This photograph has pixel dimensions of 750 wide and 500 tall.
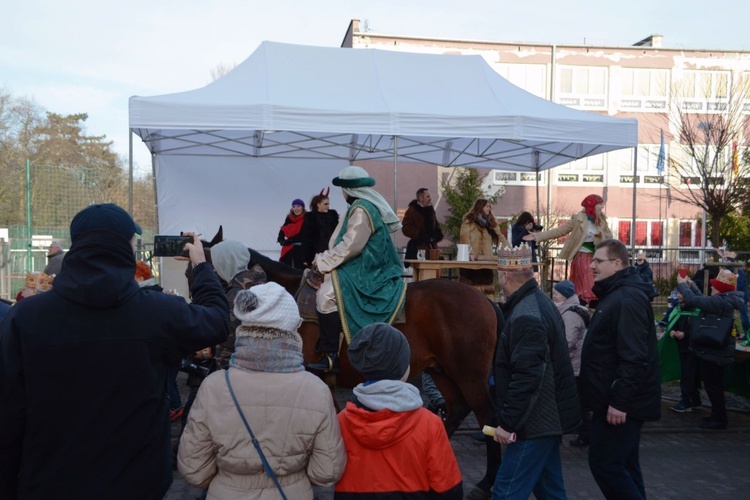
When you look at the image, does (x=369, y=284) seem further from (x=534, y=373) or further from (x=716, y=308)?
(x=716, y=308)

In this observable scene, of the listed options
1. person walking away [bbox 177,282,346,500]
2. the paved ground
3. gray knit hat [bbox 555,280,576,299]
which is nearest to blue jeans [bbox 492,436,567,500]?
person walking away [bbox 177,282,346,500]

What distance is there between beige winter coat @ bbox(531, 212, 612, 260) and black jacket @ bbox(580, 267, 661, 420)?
545cm

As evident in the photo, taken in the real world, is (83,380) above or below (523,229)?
below

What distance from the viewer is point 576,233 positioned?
9914 mm

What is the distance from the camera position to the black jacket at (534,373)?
145 inches

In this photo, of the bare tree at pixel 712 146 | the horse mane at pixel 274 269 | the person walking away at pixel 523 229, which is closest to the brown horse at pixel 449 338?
the horse mane at pixel 274 269

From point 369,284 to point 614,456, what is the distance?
2.41m

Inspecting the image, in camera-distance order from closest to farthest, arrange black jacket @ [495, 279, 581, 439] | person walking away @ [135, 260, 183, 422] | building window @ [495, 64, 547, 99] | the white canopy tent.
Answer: black jacket @ [495, 279, 581, 439] < person walking away @ [135, 260, 183, 422] < the white canopy tent < building window @ [495, 64, 547, 99]

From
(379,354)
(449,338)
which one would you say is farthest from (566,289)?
(379,354)

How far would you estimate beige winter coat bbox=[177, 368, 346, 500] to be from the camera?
2668 millimetres

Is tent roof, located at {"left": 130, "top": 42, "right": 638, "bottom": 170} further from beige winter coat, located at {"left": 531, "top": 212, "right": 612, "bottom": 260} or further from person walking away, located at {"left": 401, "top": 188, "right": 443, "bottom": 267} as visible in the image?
person walking away, located at {"left": 401, "top": 188, "right": 443, "bottom": 267}

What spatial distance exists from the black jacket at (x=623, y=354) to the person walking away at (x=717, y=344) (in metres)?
3.74

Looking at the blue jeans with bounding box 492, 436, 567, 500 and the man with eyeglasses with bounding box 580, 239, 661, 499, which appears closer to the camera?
the blue jeans with bounding box 492, 436, 567, 500

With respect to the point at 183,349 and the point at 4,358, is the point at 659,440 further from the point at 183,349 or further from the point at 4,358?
the point at 4,358
